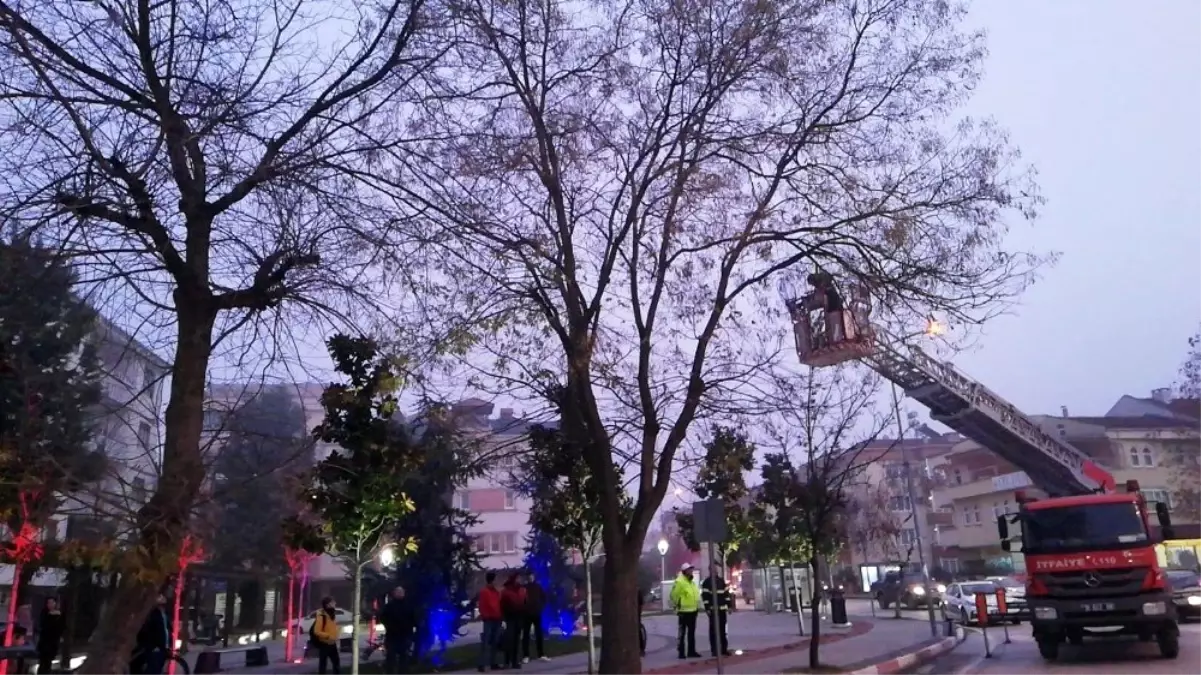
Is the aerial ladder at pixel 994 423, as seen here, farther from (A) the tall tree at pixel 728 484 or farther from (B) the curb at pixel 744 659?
(B) the curb at pixel 744 659

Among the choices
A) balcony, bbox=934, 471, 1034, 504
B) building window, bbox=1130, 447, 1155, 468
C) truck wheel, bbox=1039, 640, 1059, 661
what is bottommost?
truck wheel, bbox=1039, 640, 1059, 661

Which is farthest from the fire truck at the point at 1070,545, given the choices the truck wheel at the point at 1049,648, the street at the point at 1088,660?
the street at the point at 1088,660

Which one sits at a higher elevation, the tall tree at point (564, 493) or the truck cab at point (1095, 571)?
the tall tree at point (564, 493)

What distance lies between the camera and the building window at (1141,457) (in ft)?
194

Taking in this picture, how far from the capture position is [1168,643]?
53.5 feet

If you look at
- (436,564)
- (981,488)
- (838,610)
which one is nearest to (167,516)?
(436,564)

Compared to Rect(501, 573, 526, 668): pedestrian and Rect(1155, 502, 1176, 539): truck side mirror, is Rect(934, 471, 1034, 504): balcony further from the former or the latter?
Rect(501, 573, 526, 668): pedestrian

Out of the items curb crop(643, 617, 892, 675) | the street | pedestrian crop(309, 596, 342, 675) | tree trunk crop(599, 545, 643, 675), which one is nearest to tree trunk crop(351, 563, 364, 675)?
Result: tree trunk crop(599, 545, 643, 675)

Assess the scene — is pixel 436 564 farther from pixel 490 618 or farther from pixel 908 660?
pixel 908 660

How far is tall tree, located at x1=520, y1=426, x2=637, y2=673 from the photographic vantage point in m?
16.0

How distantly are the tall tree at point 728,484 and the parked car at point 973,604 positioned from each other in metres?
10.2

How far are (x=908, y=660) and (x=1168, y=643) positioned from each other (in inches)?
184

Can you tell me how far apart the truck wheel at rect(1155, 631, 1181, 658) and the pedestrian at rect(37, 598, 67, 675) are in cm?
1871

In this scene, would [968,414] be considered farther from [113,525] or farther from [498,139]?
[113,525]
